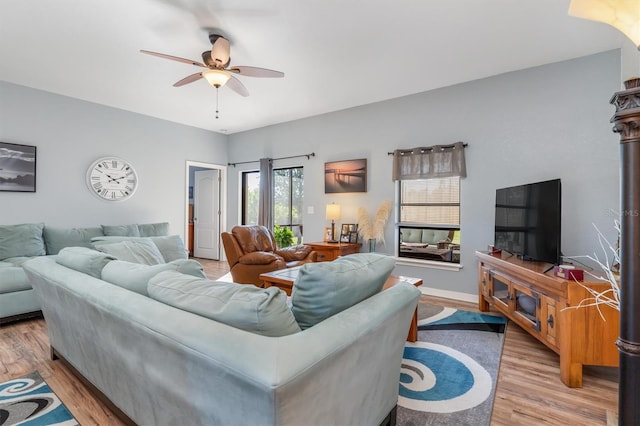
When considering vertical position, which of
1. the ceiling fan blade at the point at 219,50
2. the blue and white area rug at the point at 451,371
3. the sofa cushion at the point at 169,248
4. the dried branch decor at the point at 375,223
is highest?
the ceiling fan blade at the point at 219,50

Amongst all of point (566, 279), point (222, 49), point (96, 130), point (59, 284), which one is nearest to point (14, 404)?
point (59, 284)

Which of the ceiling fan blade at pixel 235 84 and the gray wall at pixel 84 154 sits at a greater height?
the ceiling fan blade at pixel 235 84

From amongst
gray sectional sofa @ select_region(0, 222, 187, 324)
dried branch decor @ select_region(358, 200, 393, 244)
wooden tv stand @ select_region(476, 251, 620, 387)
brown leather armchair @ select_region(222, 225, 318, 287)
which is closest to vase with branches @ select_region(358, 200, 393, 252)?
dried branch decor @ select_region(358, 200, 393, 244)

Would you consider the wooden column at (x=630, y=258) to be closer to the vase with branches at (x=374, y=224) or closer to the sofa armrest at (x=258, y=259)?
the sofa armrest at (x=258, y=259)

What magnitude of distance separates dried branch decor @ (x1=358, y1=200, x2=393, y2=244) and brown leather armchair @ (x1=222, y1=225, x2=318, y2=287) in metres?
0.81

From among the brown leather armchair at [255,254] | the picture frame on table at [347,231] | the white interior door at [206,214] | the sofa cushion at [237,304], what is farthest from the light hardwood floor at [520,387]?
the white interior door at [206,214]

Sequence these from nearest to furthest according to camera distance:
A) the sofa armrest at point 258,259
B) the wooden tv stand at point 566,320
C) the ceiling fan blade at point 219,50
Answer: the wooden tv stand at point 566,320 < the ceiling fan blade at point 219,50 < the sofa armrest at point 258,259

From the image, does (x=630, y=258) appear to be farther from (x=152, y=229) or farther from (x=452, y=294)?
(x=152, y=229)

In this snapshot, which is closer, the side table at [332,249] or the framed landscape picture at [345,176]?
the side table at [332,249]

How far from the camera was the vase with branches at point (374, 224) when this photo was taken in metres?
4.49

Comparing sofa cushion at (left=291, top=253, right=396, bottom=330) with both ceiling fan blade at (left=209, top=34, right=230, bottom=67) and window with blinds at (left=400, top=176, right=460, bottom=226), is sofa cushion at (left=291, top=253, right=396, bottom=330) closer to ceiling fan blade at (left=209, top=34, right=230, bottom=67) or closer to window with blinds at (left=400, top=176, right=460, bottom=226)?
ceiling fan blade at (left=209, top=34, right=230, bottom=67)

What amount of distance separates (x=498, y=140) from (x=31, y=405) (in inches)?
185

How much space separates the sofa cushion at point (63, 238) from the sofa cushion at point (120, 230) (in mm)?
205

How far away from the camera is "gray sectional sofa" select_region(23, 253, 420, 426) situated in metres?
0.85
